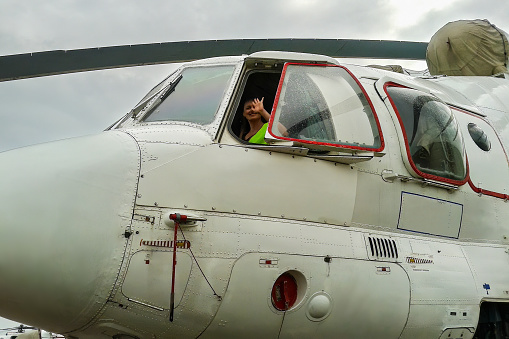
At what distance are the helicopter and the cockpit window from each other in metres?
0.02

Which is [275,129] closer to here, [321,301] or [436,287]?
[321,301]

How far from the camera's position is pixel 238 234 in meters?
4.05

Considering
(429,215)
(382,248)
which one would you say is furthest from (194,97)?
(429,215)

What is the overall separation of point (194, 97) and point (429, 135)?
7.25 ft

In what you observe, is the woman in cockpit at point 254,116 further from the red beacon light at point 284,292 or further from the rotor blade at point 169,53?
the rotor blade at point 169,53

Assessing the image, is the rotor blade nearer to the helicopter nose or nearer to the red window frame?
the red window frame

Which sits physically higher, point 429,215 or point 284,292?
point 429,215

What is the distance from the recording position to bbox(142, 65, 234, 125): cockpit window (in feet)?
15.4

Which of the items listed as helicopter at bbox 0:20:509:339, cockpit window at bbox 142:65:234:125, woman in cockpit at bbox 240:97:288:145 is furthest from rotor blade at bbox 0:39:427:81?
woman in cockpit at bbox 240:97:288:145

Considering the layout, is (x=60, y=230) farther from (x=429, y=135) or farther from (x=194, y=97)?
(x=429, y=135)

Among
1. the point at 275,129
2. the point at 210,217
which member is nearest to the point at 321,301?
the point at 210,217

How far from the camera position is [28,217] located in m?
3.48

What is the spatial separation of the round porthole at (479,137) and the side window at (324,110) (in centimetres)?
152

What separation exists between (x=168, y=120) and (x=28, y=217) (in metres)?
1.56
